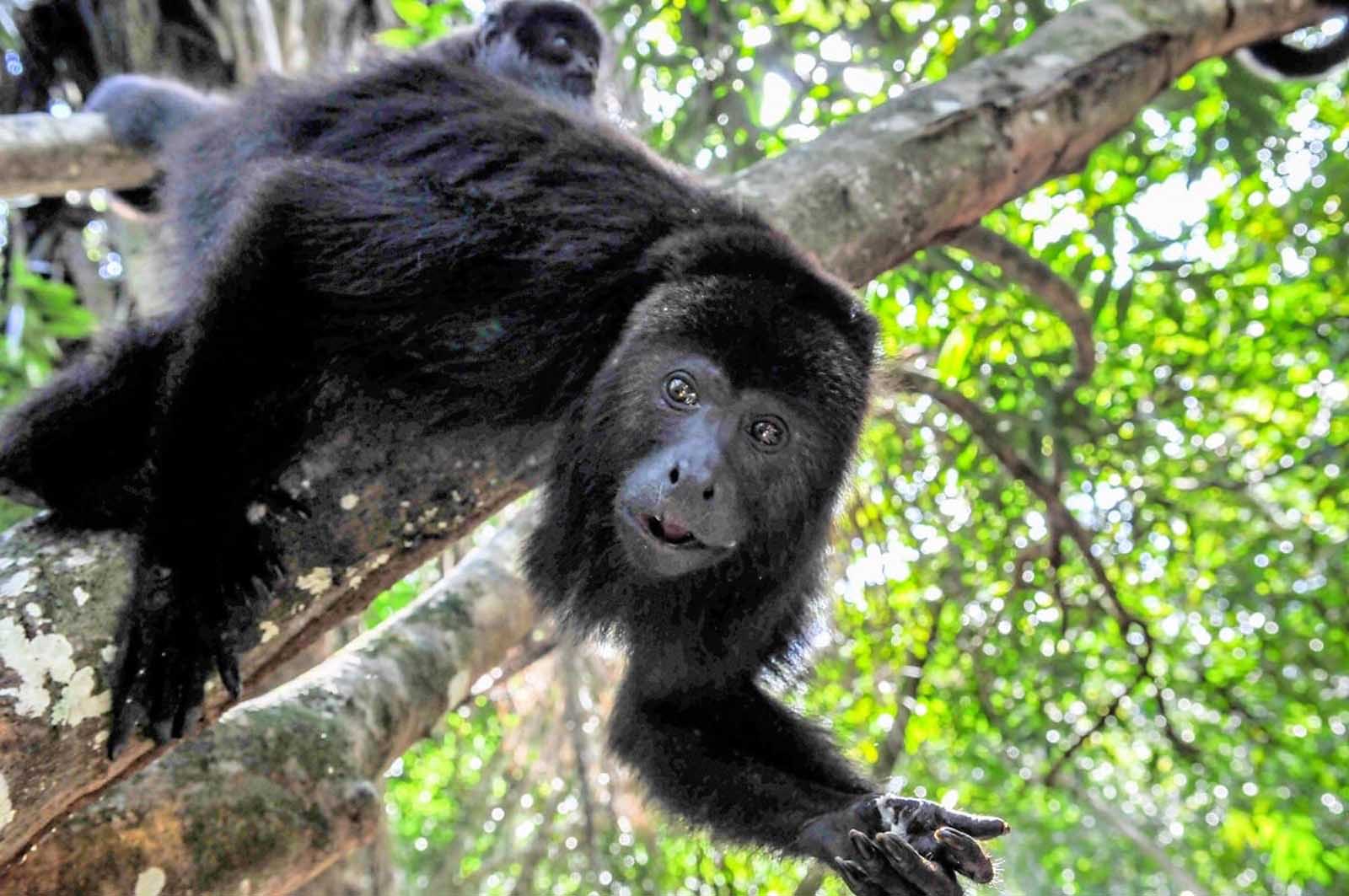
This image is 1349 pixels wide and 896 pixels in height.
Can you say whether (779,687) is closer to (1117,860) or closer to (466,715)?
(466,715)

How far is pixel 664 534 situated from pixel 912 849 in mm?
642

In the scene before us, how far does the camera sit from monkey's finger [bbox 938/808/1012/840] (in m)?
1.61

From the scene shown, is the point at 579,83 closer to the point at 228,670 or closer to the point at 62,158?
the point at 62,158

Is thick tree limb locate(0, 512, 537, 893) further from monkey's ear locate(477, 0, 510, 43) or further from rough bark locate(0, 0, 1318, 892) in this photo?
monkey's ear locate(477, 0, 510, 43)

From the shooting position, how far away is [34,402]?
6.75 feet

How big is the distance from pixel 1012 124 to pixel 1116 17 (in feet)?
2.01

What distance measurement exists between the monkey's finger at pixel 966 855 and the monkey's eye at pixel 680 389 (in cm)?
86

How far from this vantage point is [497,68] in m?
3.65

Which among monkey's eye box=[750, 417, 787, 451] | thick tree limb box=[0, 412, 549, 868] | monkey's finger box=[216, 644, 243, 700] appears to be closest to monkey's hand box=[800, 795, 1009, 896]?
monkey's eye box=[750, 417, 787, 451]

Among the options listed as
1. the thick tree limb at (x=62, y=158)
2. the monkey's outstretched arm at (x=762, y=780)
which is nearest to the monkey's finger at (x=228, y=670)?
the monkey's outstretched arm at (x=762, y=780)

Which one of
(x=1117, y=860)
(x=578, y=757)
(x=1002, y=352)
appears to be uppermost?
(x=1002, y=352)

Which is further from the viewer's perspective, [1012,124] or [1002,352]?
[1002,352]

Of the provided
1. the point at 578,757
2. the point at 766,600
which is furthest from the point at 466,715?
the point at 766,600

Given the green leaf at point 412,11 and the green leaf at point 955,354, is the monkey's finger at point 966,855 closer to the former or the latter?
the green leaf at point 955,354
